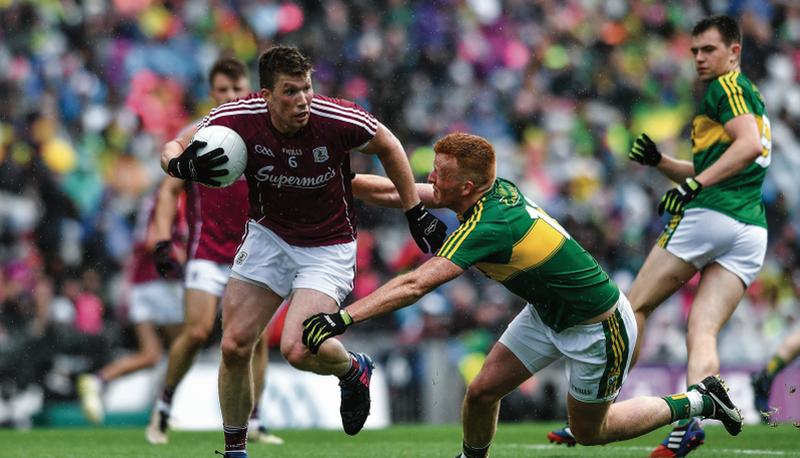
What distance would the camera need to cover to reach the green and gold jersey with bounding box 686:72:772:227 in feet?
24.4

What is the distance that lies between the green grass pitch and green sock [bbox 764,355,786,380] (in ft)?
1.50

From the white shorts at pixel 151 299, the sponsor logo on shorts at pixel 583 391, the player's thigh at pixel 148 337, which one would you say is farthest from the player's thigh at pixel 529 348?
the player's thigh at pixel 148 337

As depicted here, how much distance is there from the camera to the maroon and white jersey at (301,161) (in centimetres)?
614

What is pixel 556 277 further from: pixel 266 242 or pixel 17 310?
pixel 17 310

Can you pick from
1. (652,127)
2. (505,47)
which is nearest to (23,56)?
(505,47)

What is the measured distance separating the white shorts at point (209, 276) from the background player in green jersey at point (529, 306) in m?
3.00

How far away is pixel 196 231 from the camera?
9.07m

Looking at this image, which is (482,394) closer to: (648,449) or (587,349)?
(587,349)

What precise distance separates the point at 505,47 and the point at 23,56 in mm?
6322

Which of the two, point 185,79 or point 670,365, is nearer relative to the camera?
point 670,365

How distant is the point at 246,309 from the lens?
6297 mm

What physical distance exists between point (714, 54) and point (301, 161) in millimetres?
2917

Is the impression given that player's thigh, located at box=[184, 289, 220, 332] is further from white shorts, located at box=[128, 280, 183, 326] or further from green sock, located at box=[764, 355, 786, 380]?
green sock, located at box=[764, 355, 786, 380]

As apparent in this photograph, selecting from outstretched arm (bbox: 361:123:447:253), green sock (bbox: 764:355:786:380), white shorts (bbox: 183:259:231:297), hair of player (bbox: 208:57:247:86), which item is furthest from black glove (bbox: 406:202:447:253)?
green sock (bbox: 764:355:786:380)
